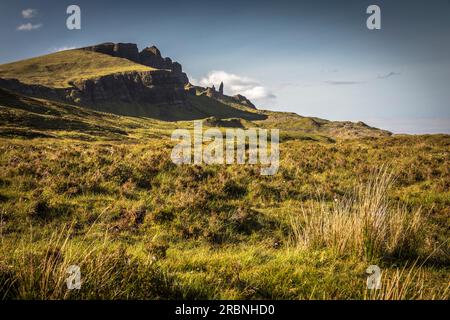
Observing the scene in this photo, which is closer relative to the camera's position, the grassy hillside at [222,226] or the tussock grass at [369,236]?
the grassy hillside at [222,226]

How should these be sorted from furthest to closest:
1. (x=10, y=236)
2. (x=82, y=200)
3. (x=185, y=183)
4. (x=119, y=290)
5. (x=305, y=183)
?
1. (x=305, y=183)
2. (x=185, y=183)
3. (x=82, y=200)
4. (x=10, y=236)
5. (x=119, y=290)

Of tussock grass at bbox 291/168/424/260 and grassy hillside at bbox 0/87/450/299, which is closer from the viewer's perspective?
grassy hillside at bbox 0/87/450/299

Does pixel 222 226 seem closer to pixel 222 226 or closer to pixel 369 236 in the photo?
pixel 222 226

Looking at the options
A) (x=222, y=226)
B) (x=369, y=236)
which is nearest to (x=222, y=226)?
(x=222, y=226)

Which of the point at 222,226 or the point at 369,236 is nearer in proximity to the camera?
the point at 369,236

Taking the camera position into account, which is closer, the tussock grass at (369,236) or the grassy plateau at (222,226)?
the grassy plateau at (222,226)

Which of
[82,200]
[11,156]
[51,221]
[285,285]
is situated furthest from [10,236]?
[11,156]

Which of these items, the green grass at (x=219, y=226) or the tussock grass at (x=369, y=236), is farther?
the tussock grass at (x=369, y=236)

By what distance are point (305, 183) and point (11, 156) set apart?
14.2 meters

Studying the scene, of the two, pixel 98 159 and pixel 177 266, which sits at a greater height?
pixel 98 159

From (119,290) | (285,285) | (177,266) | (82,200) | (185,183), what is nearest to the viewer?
(119,290)
